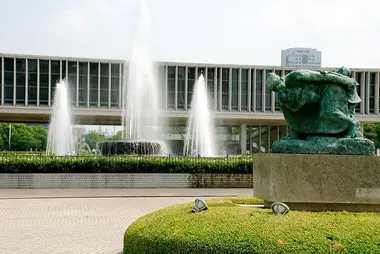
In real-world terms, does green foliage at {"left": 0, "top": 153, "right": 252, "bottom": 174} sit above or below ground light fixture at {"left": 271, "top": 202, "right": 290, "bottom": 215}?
below

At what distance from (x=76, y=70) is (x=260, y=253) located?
50.0 m

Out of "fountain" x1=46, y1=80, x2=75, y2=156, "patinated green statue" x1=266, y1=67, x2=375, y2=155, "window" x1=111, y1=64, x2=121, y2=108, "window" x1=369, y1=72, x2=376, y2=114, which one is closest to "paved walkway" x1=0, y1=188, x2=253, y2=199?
"patinated green statue" x1=266, y1=67, x2=375, y2=155

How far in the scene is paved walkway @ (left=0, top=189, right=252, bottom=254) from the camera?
9430 millimetres

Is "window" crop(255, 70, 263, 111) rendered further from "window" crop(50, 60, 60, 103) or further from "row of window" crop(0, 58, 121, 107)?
"window" crop(50, 60, 60, 103)

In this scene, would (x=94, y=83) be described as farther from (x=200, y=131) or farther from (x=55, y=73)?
(x=200, y=131)

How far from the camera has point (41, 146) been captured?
297ft

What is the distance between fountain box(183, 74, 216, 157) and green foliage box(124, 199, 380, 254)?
31.2 meters

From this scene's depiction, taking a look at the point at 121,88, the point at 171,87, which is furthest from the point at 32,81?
the point at 171,87

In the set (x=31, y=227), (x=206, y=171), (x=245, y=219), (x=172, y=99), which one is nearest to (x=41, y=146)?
(x=172, y=99)

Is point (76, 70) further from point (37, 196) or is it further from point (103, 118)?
point (37, 196)

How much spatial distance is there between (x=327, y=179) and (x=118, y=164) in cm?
1544

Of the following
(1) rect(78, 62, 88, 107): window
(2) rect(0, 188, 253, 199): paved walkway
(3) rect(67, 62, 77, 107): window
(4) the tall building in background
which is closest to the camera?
(2) rect(0, 188, 253, 199): paved walkway

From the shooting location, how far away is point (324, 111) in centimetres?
927

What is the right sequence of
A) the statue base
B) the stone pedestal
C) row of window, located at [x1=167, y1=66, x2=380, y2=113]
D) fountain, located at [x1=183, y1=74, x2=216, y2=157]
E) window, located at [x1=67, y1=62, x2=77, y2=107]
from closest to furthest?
the stone pedestal → the statue base → fountain, located at [x1=183, y1=74, x2=216, y2=157] → window, located at [x1=67, y1=62, x2=77, y2=107] → row of window, located at [x1=167, y1=66, x2=380, y2=113]
